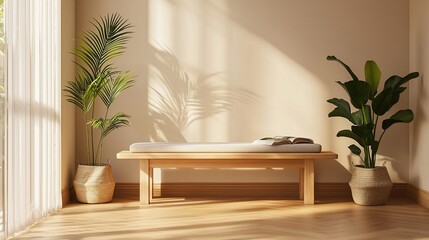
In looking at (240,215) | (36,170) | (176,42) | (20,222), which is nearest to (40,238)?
(20,222)

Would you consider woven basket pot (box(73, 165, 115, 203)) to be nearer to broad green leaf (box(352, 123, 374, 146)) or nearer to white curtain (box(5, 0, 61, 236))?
white curtain (box(5, 0, 61, 236))

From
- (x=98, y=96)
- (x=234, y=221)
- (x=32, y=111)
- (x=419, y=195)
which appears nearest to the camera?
(x=32, y=111)

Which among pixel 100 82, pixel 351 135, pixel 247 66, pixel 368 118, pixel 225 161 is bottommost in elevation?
pixel 225 161

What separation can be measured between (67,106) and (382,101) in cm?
256

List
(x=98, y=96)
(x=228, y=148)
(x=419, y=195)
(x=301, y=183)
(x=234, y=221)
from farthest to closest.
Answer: (x=98, y=96)
(x=301, y=183)
(x=419, y=195)
(x=228, y=148)
(x=234, y=221)

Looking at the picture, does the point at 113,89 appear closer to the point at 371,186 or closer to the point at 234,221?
the point at 234,221

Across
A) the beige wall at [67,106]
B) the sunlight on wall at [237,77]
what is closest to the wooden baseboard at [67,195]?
the beige wall at [67,106]

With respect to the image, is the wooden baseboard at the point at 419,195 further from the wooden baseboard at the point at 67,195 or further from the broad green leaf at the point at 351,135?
the wooden baseboard at the point at 67,195

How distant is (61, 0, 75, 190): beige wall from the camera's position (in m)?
4.38

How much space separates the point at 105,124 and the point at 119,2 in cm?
117

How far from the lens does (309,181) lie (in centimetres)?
440

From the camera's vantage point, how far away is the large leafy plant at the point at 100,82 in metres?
4.39

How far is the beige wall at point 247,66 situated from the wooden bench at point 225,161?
506mm

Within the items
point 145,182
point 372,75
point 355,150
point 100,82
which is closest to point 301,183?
point 355,150
